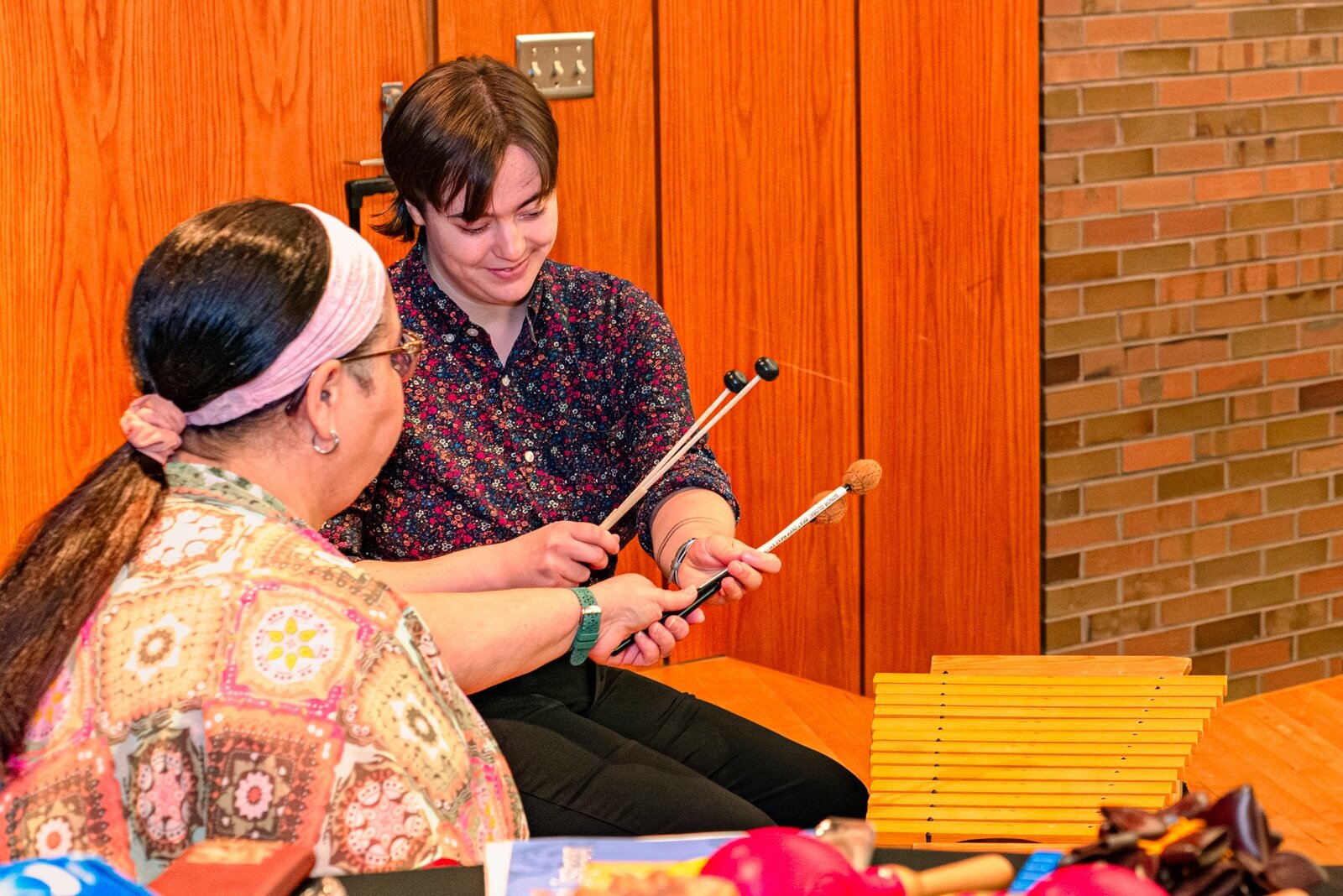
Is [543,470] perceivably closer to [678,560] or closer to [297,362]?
[678,560]

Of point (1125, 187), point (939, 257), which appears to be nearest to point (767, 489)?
point (939, 257)

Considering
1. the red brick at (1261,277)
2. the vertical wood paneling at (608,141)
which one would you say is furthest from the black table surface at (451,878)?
the red brick at (1261,277)

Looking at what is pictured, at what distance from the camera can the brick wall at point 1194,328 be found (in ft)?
10.2

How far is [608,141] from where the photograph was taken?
294 centimetres

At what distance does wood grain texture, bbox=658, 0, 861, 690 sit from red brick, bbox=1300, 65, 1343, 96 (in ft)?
3.06

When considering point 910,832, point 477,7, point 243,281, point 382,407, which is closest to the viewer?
point 243,281

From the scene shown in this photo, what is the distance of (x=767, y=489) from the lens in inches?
123

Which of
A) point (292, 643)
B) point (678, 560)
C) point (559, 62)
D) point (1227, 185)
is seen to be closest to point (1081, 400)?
point (1227, 185)

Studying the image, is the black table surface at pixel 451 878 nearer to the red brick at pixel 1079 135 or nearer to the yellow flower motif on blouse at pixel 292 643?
the yellow flower motif on blouse at pixel 292 643

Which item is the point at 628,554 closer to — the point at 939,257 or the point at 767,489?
the point at 767,489

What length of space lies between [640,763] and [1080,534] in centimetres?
167

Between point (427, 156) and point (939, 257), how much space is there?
4.89ft

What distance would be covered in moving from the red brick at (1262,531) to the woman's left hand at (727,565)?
1748 millimetres

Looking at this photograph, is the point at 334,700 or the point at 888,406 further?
the point at 888,406
